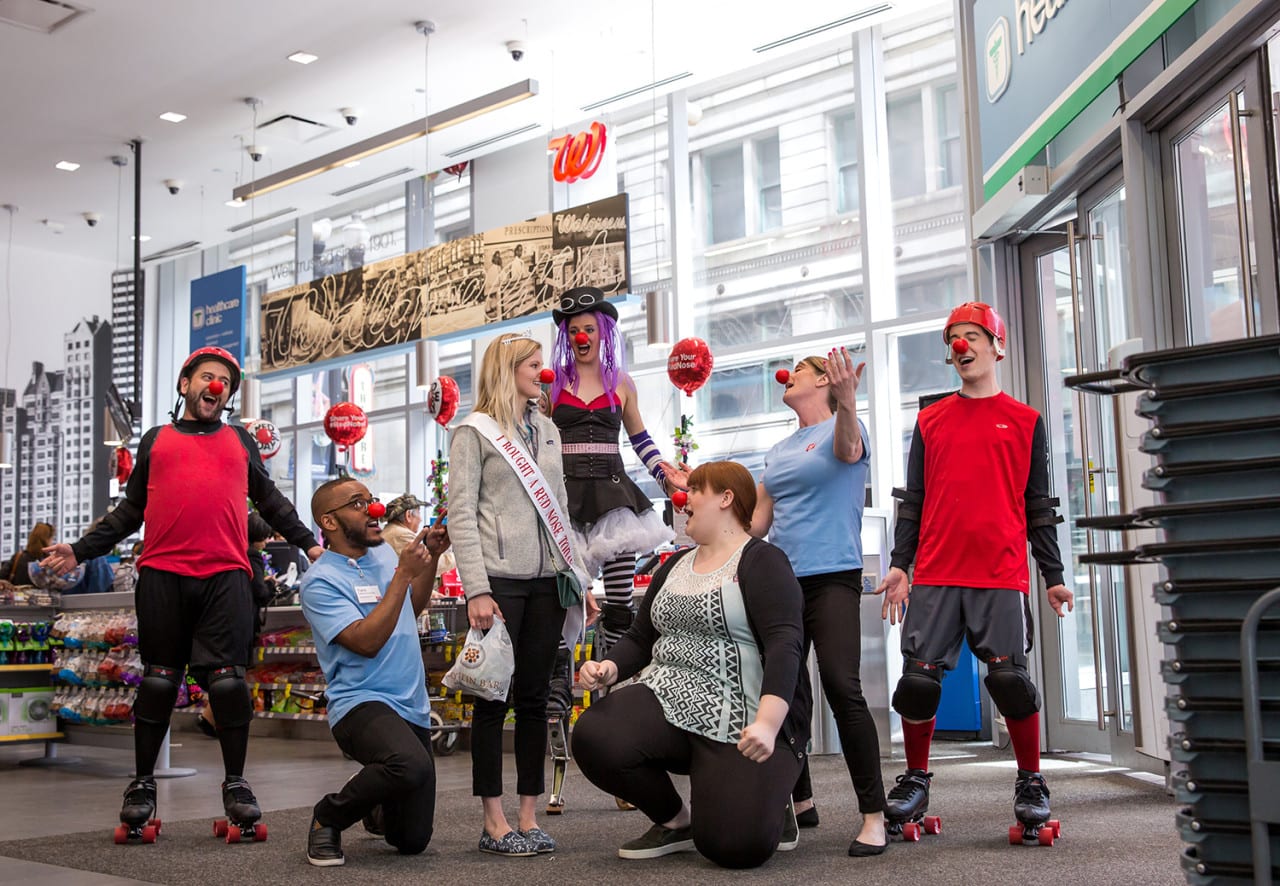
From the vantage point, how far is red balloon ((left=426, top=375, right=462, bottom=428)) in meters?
7.16

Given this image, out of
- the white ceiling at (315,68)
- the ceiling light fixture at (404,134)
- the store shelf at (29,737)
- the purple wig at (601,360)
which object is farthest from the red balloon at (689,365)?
the white ceiling at (315,68)

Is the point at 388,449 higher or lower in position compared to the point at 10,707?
higher

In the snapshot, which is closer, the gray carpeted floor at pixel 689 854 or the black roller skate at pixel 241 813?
the gray carpeted floor at pixel 689 854

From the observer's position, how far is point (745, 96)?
36.1ft

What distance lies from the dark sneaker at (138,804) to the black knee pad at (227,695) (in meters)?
0.27

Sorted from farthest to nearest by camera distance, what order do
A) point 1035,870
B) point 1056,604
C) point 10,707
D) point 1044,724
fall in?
point 10,707 < point 1044,724 < point 1056,604 < point 1035,870

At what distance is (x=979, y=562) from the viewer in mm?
3332

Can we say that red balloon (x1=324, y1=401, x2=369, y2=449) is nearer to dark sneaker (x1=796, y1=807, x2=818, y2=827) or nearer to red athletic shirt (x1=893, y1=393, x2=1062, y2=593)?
dark sneaker (x1=796, y1=807, x2=818, y2=827)

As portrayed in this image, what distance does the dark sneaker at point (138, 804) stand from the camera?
366 cm

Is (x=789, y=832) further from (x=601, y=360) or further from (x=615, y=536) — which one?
(x=601, y=360)

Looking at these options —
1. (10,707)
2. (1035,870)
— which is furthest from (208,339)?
(1035,870)

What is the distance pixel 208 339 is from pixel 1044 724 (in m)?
9.53

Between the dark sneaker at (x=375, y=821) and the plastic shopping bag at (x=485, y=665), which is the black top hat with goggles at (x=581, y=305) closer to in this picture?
the plastic shopping bag at (x=485, y=665)

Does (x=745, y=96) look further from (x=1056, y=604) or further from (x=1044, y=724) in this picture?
(x=1056, y=604)
